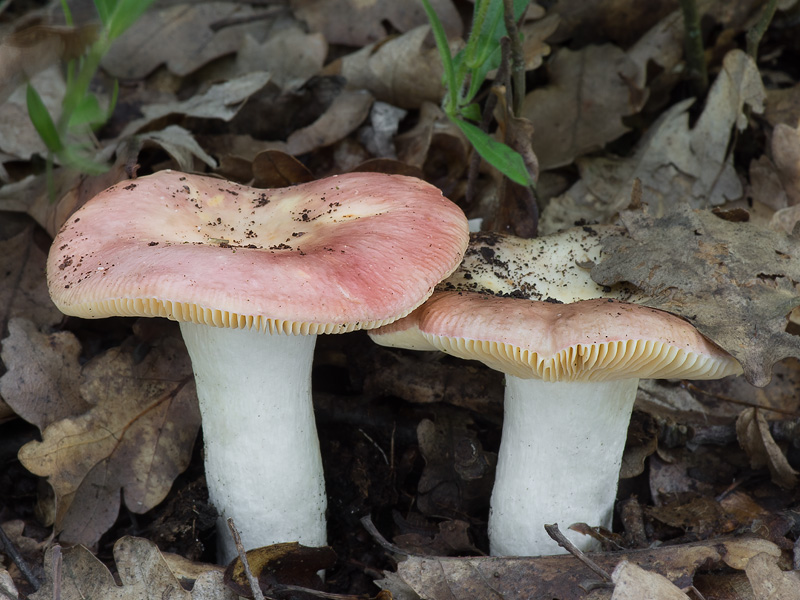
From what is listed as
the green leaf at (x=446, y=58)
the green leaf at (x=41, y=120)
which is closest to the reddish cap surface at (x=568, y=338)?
the green leaf at (x=446, y=58)

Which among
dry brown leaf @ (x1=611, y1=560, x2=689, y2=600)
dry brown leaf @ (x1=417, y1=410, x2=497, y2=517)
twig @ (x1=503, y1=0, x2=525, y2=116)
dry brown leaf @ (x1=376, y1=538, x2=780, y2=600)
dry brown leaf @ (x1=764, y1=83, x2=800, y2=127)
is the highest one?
twig @ (x1=503, y1=0, x2=525, y2=116)

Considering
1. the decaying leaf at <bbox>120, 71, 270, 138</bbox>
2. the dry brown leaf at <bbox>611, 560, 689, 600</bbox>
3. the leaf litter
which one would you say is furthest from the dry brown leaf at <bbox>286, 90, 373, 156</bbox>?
the dry brown leaf at <bbox>611, 560, 689, 600</bbox>

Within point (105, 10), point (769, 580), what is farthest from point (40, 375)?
point (769, 580)

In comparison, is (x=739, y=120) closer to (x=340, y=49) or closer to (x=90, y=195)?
(x=340, y=49)

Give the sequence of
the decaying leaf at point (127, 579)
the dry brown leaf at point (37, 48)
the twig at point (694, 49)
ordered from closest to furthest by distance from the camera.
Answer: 1. the decaying leaf at point (127, 579)
2. the dry brown leaf at point (37, 48)
3. the twig at point (694, 49)

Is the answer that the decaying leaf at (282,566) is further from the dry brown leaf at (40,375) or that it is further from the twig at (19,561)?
the dry brown leaf at (40,375)

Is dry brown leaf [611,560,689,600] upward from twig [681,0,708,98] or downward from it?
downward

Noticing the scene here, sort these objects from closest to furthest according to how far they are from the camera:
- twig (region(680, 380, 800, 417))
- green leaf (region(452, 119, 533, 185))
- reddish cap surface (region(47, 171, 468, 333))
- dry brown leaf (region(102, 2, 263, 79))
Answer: reddish cap surface (region(47, 171, 468, 333)) < green leaf (region(452, 119, 533, 185)) < twig (region(680, 380, 800, 417)) < dry brown leaf (region(102, 2, 263, 79))

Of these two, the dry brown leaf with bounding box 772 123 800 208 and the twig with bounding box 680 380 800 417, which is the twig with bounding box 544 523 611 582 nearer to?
the twig with bounding box 680 380 800 417
